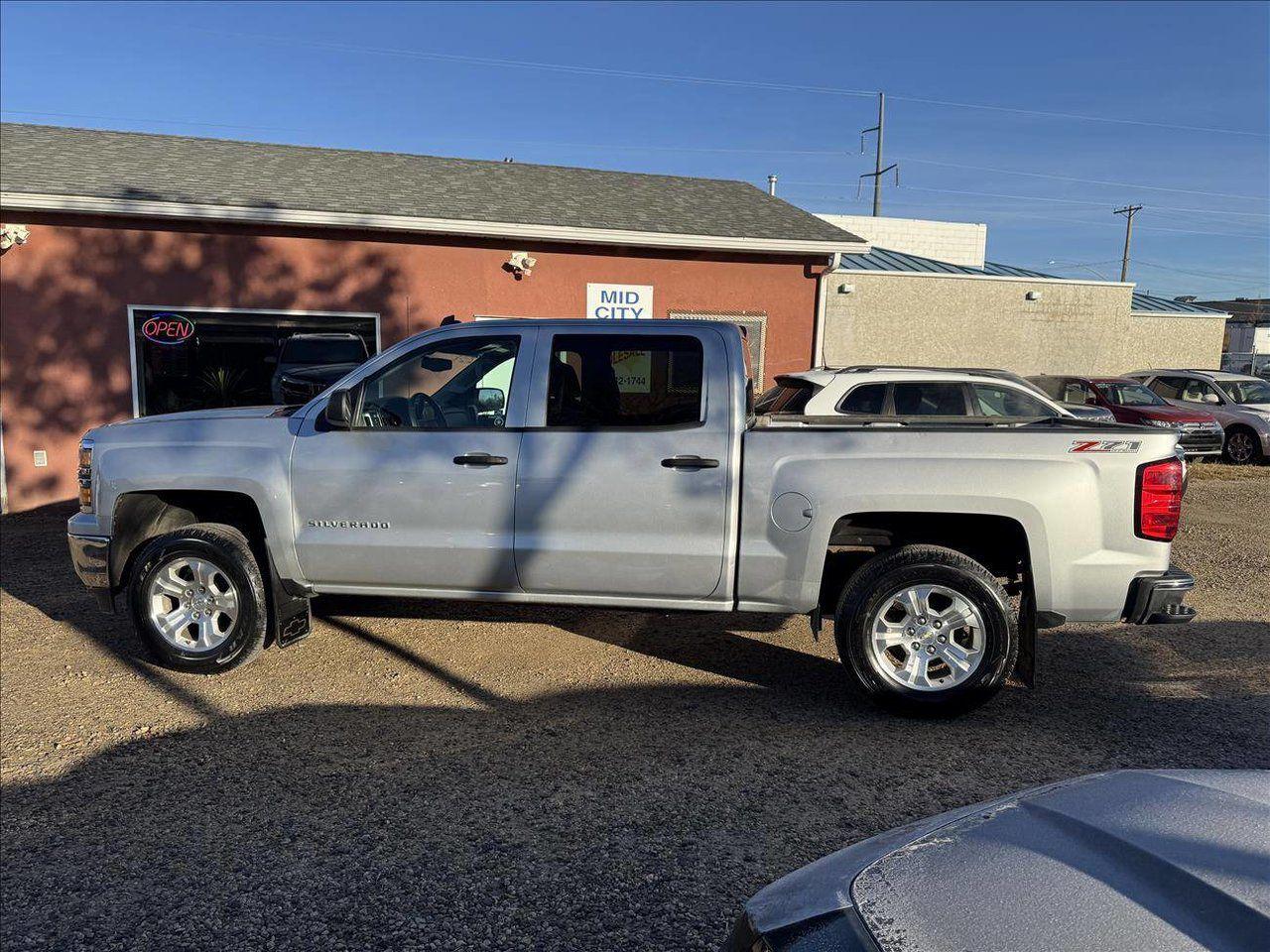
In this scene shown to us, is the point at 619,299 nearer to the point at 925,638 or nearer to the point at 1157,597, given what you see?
the point at 925,638

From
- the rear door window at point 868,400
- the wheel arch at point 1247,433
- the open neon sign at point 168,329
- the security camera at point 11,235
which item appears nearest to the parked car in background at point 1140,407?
the wheel arch at point 1247,433

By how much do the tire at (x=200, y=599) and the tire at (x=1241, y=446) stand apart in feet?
56.5

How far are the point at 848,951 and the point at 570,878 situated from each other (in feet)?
6.76

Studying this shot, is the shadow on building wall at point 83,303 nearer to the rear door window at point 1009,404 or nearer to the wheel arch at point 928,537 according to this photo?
the rear door window at point 1009,404

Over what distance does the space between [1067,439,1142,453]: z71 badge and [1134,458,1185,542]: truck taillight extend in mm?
108

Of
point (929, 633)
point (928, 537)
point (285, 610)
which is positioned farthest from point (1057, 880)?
point (285, 610)

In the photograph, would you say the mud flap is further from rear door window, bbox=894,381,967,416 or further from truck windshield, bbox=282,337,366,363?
rear door window, bbox=894,381,967,416

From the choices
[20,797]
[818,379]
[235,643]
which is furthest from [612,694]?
[818,379]

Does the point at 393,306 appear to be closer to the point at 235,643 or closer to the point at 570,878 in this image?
the point at 235,643

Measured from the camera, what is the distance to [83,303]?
11.1m

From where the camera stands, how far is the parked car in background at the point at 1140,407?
53.7ft

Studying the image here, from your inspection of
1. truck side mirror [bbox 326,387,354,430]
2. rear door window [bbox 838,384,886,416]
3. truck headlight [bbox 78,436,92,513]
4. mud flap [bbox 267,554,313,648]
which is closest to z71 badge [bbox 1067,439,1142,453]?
truck side mirror [bbox 326,387,354,430]

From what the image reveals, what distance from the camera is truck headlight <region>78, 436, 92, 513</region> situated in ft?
18.7

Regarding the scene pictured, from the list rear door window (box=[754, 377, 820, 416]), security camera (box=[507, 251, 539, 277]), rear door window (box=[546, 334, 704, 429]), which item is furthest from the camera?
security camera (box=[507, 251, 539, 277])
